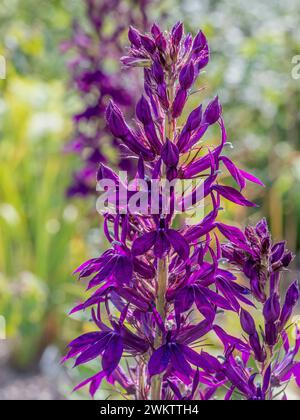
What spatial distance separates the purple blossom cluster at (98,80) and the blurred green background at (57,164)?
32 centimetres

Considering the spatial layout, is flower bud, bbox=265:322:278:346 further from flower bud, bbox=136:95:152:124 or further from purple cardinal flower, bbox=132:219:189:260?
flower bud, bbox=136:95:152:124

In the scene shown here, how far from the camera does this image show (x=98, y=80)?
116 inches

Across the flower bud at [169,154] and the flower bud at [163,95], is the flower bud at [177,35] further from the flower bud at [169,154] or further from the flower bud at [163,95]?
the flower bud at [169,154]

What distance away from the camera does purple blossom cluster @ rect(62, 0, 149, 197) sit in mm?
2898

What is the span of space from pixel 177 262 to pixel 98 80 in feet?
6.15

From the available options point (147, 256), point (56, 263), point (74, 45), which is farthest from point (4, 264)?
point (147, 256)

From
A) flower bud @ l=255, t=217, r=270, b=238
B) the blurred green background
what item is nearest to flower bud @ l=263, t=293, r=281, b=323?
flower bud @ l=255, t=217, r=270, b=238

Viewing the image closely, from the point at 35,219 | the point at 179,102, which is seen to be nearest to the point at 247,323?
the point at 179,102

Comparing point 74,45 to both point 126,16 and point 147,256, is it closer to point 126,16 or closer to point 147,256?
point 126,16

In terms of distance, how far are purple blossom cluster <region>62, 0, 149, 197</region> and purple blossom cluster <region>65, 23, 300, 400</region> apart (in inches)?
63.0

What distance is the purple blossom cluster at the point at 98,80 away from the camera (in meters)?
2.90

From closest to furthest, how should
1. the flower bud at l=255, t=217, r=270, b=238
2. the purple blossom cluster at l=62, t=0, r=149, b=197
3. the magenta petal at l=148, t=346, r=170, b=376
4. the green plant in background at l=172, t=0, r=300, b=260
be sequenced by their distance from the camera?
the magenta petal at l=148, t=346, r=170, b=376 < the flower bud at l=255, t=217, r=270, b=238 < the purple blossom cluster at l=62, t=0, r=149, b=197 < the green plant in background at l=172, t=0, r=300, b=260

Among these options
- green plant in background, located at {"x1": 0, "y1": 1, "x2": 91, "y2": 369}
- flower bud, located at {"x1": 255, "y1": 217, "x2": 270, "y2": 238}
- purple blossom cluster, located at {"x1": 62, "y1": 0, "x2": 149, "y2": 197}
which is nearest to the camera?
flower bud, located at {"x1": 255, "y1": 217, "x2": 270, "y2": 238}
